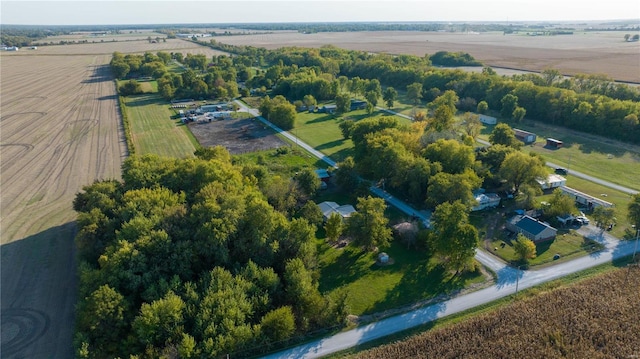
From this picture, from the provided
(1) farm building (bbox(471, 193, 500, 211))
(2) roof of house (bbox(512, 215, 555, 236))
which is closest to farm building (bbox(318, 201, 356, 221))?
(1) farm building (bbox(471, 193, 500, 211))

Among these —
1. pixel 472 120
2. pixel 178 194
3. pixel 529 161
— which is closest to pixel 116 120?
pixel 178 194

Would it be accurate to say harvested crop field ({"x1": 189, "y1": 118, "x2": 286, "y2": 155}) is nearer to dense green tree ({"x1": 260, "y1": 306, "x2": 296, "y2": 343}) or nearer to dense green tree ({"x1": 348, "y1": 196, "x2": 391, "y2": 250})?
dense green tree ({"x1": 348, "y1": 196, "x2": 391, "y2": 250})

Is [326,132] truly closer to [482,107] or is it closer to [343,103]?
[343,103]

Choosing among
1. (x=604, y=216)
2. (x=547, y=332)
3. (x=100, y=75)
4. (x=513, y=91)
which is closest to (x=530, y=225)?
(x=604, y=216)

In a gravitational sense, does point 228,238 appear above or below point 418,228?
above

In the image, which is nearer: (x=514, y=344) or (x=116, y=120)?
(x=514, y=344)

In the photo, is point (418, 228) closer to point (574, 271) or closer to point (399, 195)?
point (399, 195)

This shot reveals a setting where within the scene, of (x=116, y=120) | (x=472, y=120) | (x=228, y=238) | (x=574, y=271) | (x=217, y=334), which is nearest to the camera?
(x=217, y=334)
